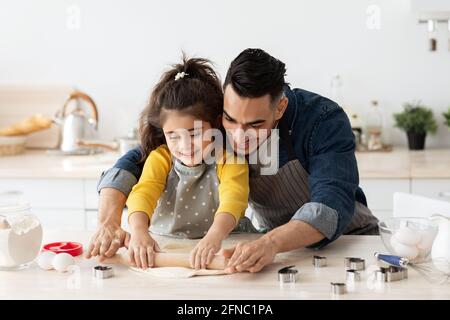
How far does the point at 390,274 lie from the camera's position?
1573 millimetres

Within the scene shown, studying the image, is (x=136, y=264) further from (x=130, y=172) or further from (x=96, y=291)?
(x=130, y=172)

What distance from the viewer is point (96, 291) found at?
1.53 m

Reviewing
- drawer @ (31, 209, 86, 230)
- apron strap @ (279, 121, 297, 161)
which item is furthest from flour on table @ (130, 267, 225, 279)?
drawer @ (31, 209, 86, 230)

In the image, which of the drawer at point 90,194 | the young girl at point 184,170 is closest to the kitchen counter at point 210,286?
the young girl at point 184,170

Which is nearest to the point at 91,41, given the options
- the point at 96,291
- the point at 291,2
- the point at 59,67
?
the point at 59,67

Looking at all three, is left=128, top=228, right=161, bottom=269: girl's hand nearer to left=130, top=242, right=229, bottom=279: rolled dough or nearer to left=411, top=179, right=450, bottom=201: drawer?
left=130, top=242, right=229, bottom=279: rolled dough

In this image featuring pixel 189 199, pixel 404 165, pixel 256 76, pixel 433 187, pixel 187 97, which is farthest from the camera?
pixel 404 165

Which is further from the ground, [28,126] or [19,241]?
[28,126]

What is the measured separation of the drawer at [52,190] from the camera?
327 cm

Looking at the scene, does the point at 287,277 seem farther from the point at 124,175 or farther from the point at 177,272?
the point at 124,175

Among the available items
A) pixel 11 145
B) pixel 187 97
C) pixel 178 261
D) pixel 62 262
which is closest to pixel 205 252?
pixel 178 261

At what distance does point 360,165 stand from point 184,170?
4.62ft

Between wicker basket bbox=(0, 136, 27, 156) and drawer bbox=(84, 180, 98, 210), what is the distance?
656mm

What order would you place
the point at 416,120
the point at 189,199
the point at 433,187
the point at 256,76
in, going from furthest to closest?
the point at 416,120, the point at 433,187, the point at 189,199, the point at 256,76
